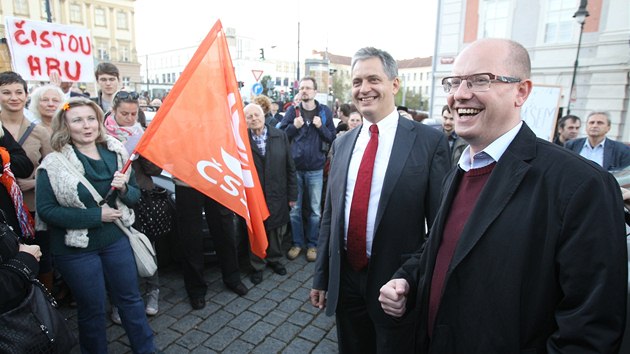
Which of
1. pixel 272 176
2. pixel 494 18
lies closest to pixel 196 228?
pixel 272 176

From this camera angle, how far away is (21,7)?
44.4 m

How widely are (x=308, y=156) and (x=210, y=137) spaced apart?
234 centimetres

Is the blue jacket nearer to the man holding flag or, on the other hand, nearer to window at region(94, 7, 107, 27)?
the man holding flag

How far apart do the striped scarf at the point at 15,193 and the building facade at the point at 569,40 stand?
15.8 m

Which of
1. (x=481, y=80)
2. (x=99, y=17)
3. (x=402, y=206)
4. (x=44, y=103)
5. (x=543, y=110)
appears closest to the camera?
(x=481, y=80)

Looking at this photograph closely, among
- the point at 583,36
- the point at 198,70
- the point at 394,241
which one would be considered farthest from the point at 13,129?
the point at 583,36

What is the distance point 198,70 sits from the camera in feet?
9.04

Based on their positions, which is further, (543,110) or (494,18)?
(494,18)

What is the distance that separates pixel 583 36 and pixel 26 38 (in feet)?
62.7

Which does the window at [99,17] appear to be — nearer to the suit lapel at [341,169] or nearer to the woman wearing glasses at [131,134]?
the woman wearing glasses at [131,134]

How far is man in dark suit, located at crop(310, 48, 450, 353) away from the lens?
2.12m

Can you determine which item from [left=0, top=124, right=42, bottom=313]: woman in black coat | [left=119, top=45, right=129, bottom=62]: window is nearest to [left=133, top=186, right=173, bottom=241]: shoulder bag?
[left=0, top=124, right=42, bottom=313]: woman in black coat

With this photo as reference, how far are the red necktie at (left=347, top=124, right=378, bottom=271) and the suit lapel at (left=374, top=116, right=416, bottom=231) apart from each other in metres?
0.11

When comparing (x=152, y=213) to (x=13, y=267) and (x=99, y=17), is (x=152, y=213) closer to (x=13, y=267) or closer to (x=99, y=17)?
(x=13, y=267)
